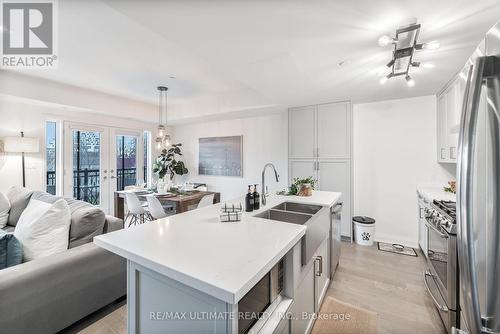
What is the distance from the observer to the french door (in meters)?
4.16

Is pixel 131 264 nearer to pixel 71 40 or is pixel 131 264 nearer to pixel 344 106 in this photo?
pixel 71 40

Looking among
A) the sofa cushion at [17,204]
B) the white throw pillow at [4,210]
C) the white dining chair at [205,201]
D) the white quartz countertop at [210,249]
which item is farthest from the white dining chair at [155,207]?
the white quartz countertop at [210,249]

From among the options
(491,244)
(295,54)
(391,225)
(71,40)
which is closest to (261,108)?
→ (295,54)

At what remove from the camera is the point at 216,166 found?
5113mm

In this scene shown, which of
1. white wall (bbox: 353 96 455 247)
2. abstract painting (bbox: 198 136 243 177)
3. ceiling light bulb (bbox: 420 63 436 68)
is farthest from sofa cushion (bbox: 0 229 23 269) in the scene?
white wall (bbox: 353 96 455 247)

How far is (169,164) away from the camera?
5.32 metres

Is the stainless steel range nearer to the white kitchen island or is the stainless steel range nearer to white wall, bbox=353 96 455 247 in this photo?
the white kitchen island

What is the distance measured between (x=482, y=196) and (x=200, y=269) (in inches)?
37.9

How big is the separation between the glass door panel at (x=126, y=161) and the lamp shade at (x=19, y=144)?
1559 millimetres

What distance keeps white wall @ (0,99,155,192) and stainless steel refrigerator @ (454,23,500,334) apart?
529cm

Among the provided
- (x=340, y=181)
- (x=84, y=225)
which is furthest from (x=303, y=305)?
(x=340, y=181)

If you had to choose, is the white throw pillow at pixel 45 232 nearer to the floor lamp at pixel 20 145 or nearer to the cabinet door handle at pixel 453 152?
the floor lamp at pixel 20 145

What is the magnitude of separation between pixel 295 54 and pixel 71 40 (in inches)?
94.7

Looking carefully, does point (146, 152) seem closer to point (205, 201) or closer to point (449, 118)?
point (205, 201)
